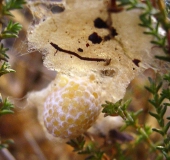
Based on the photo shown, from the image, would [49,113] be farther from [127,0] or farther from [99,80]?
[127,0]

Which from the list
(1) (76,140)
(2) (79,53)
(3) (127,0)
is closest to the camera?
(3) (127,0)

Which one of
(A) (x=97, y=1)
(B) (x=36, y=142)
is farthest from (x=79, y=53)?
(B) (x=36, y=142)

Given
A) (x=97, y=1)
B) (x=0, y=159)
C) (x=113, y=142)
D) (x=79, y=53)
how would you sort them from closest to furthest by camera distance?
(x=97, y=1)
(x=79, y=53)
(x=113, y=142)
(x=0, y=159)

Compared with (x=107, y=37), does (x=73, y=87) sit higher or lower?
lower

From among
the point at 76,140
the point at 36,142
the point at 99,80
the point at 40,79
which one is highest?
the point at 99,80

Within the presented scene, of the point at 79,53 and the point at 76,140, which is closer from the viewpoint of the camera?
the point at 79,53

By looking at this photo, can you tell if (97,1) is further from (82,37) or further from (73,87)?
(73,87)

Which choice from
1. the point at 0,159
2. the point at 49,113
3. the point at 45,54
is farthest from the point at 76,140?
the point at 0,159
